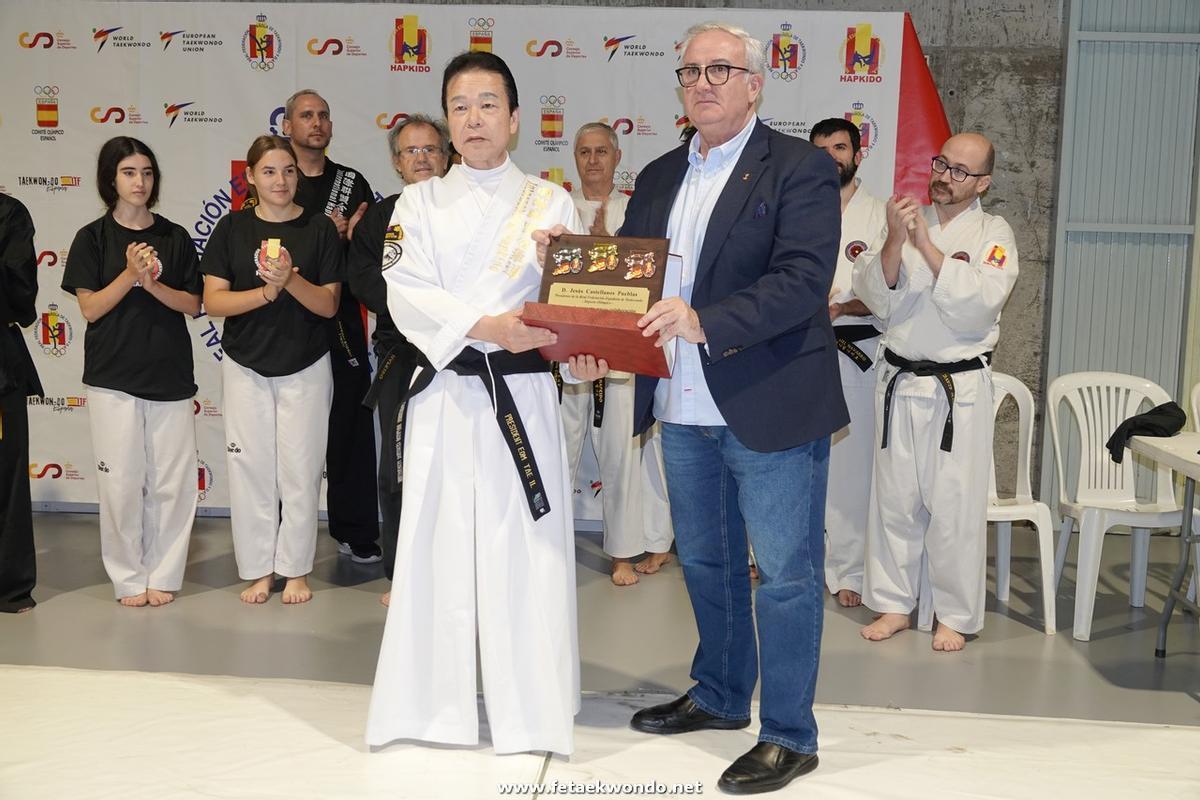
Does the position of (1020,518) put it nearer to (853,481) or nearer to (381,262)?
(853,481)

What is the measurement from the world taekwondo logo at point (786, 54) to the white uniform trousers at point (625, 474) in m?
1.82

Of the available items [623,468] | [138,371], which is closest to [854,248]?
[623,468]

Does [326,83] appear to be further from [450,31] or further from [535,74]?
[535,74]

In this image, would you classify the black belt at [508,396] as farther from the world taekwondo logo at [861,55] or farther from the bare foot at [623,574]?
the world taekwondo logo at [861,55]

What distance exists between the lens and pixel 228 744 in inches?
112

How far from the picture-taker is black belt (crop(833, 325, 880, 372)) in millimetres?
4445

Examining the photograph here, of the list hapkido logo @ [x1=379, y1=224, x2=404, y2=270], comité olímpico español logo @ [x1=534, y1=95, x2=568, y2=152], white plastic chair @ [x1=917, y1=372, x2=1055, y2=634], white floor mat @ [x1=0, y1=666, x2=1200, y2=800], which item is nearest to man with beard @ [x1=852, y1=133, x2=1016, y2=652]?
white plastic chair @ [x1=917, y1=372, x2=1055, y2=634]

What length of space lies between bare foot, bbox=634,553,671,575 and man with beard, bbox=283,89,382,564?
122cm

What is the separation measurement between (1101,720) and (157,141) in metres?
4.92

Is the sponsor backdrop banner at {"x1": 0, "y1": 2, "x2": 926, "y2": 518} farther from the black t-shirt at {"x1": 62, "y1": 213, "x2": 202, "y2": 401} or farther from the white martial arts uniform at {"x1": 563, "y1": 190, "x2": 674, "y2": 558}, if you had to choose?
the black t-shirt at {"x1": 62, "y1": 213, "x2": 202, "y2": 401}

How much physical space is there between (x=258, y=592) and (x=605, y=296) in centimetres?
255

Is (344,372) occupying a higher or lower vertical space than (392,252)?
lower

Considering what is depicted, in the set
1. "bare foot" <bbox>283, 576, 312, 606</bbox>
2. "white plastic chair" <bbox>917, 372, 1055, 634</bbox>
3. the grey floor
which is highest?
"white plastic chair" <bbox>917, 372, 1055, 634</bbox>

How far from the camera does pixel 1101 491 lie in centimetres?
450
